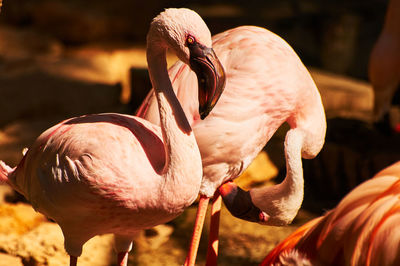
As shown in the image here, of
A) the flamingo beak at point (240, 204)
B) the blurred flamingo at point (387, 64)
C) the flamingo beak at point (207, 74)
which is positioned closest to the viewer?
the flamingo beak at point (207, 74)

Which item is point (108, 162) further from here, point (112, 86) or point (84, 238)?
point (112, 86)

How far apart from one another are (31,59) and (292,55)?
3.10 meters

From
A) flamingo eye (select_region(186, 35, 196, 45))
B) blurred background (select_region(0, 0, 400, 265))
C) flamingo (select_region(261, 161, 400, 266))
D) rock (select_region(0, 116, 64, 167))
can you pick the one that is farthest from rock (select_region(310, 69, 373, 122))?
flamingo eye (select_region(186, 35, 196, 45))

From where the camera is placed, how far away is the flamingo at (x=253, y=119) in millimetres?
1983

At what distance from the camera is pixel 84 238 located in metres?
1.75

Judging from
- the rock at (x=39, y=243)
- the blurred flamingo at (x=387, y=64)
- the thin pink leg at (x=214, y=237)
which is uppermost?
the blurred flamingo at (x=387, y=64)

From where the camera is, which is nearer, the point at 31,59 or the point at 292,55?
the point at 292,55

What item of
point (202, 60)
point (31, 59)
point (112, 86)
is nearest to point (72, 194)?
point (202, 60)

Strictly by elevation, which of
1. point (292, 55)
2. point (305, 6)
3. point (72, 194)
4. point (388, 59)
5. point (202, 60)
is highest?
point (202, 60)

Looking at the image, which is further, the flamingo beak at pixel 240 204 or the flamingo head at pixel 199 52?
the flamingo beak at pixel 240 204

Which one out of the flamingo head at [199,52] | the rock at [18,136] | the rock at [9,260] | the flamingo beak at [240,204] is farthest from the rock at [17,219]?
the flamingo head at [199,52]

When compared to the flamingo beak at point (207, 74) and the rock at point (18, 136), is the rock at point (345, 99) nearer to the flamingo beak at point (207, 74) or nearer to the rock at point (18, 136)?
the rock at point (18, 136)

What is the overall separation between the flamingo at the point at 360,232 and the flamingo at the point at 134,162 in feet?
1.39

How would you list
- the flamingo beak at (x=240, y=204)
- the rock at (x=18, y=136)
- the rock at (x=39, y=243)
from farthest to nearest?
the rock at (x=18, y=136), the rock at (x=39, y=243), the flamingo beak at (x=240, y=204)
